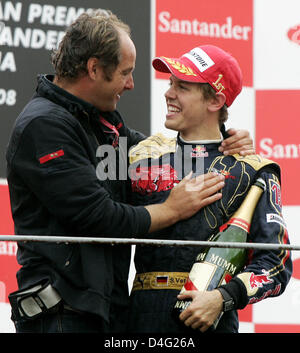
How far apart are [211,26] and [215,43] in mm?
82

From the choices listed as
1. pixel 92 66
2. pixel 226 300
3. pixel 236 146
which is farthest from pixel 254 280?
pixel 92 66

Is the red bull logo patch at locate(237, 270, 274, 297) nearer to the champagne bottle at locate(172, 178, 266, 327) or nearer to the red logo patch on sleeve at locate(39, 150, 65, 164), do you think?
the champagne bottle at locate(172, 178, 266, 327)

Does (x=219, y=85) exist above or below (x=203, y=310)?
above

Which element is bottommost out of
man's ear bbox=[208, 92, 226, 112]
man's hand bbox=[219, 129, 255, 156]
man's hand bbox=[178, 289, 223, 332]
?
man's hand bbox=[178, 289, 223, 332]

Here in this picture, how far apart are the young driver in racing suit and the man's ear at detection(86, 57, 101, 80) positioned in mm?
248

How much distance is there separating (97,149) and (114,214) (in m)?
0.26

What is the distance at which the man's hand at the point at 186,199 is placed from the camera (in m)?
2.52

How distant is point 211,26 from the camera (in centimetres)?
394

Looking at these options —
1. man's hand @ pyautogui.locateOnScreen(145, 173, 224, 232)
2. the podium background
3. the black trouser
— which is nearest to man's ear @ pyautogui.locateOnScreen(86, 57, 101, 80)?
man's hand @ pyautogui.locateOnScreen(145, 173, 224, 232)

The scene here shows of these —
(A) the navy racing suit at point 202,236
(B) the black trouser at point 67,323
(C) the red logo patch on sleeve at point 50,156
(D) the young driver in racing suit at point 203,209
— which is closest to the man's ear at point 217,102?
(D) the young driver in racing suit at point 203,209

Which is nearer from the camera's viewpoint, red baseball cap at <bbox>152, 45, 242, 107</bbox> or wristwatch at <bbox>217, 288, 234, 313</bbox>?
wristwatch at <bbox>217, 288, 234, 313</bbox>

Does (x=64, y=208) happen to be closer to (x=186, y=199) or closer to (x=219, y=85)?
(x=186, y=199)

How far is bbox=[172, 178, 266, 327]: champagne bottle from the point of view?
247 cm

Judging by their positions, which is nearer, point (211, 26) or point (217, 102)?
point (217, 102)
